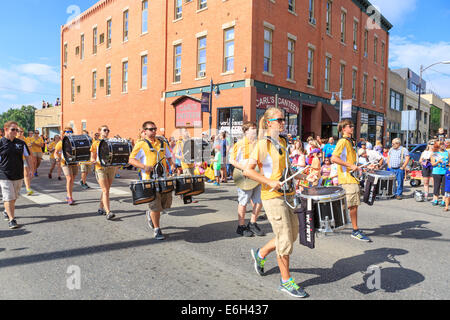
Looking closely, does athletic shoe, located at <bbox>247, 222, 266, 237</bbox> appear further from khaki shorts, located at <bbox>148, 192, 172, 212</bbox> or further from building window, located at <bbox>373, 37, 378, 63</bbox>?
building window, located at <bbox>373, 37, 378, 63</bbox>

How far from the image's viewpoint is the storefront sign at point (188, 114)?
18.9 metres

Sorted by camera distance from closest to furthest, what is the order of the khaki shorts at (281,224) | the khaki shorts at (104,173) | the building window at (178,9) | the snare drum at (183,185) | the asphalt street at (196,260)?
1. the khaki shorts at (281,224)
2. the asphalt street at (196,260)
3. the snare drum at (183,185)
4. the khaki shorts at (104,173)
5. the building window at (178,9)

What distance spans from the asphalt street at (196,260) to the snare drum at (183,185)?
2.83 ft

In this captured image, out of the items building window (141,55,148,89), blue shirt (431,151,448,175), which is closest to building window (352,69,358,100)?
building window (141,55,148,89)

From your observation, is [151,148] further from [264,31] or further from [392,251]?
[264,31]

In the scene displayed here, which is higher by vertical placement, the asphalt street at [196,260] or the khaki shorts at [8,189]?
the khaki shorts at [8,189]

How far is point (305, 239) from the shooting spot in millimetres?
3264

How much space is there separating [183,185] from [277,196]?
1982 millimetres

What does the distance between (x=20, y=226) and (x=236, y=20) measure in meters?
14.8

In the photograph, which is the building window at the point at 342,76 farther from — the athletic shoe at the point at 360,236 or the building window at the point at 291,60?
the athletic shoe at the point at 360,236

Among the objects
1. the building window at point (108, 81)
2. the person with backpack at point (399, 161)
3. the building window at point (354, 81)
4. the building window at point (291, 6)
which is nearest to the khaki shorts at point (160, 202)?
the person with backpack at point (399, 161)

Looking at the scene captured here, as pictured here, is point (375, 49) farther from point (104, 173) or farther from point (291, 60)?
point (104, 173)

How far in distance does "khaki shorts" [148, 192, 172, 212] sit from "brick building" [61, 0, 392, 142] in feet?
38.6
